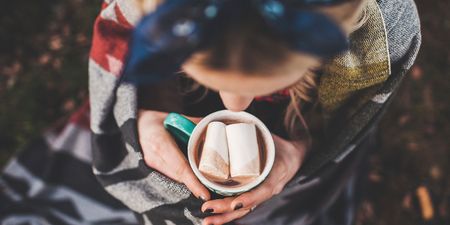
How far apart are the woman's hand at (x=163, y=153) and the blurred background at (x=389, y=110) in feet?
2.95

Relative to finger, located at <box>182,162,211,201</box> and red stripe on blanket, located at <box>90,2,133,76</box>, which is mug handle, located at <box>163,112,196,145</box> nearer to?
finger, located at <box>182,162,211,201</box>

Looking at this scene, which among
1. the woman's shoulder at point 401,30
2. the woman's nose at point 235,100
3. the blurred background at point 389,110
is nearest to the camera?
the woman's nose at point 235,100

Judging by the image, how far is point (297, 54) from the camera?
2.10ft

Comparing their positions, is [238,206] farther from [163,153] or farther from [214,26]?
[214,26]

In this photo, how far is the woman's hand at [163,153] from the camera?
43.1 inches

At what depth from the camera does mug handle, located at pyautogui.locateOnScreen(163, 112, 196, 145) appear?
3.58ft

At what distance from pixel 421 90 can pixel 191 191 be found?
1.58 meters

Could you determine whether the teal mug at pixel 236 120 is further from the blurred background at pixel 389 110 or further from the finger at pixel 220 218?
the blurred background at pixel 389 110

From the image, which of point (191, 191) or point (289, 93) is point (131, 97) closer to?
point (191, 191)

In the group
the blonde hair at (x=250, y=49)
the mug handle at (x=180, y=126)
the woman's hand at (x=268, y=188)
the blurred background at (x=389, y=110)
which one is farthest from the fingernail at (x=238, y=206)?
the blurred background at (x=389, y=110)

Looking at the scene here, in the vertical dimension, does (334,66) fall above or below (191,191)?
above

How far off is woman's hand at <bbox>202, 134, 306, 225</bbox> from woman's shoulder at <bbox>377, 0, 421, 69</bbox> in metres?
0.38

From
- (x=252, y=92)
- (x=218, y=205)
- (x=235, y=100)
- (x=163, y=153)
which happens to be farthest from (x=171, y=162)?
(x=252, y=92)

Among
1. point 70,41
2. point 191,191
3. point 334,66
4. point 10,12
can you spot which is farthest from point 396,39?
point 10,12
